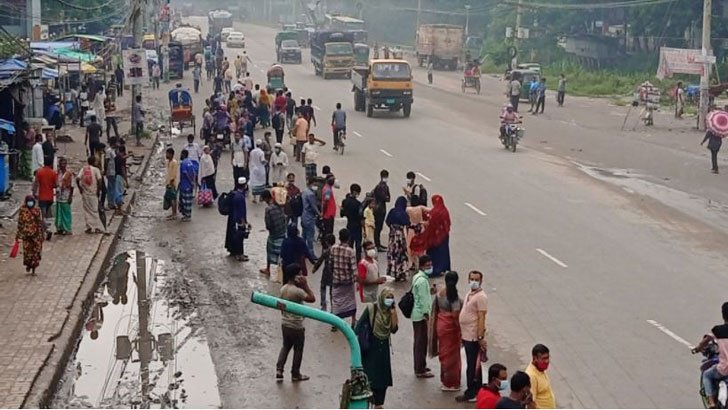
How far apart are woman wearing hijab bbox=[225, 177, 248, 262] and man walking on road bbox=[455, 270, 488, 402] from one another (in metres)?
7.67

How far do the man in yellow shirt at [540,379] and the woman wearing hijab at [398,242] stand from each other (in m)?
7.82

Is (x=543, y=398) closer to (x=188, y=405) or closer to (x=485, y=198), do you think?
(x=188, y=405)

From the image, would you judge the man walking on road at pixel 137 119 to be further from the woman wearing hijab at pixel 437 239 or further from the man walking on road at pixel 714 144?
the woman wearing hijab at pixel 437 239

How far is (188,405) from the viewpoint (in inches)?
487

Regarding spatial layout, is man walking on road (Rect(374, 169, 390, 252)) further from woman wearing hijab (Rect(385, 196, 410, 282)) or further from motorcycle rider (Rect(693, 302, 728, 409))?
motorcycle rider (Rect(693, 302, 728, 409))

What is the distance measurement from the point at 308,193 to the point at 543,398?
9.68 metres

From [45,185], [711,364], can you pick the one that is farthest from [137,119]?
[711,364]

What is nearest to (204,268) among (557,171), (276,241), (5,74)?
(276,241)

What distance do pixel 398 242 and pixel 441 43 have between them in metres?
56.8

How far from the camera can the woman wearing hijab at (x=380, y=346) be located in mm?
11867

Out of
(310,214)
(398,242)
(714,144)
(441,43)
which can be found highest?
(441,43)

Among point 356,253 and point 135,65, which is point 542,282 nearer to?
point 356,253

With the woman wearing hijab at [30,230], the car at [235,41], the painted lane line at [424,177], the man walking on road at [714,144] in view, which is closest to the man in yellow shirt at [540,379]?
the woman wearing hijab at [30,230]

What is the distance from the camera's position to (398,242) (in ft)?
58.2
